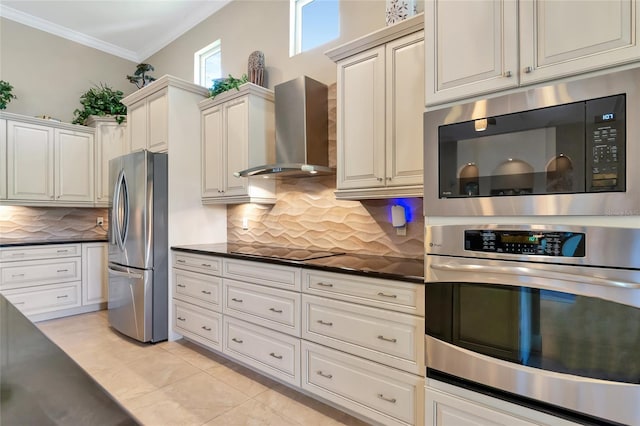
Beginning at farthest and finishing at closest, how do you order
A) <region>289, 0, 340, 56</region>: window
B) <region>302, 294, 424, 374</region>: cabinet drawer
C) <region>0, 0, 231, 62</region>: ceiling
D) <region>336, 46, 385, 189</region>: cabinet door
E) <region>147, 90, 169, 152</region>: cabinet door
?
<region>0, 0, 231, 62</region>: ceiling
<region>147, 90, 169, 152</region>: cabinet door
<region>289, 0, 340, 56</region>: window
<region>336, 46, 385, 189</region>: cabinet door
<region>302, 294, 424, 374</region>: cabinet drawer

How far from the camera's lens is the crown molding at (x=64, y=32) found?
172 inches

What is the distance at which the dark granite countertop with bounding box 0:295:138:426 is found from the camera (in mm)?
505

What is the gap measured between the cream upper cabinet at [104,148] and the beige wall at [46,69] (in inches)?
24.2

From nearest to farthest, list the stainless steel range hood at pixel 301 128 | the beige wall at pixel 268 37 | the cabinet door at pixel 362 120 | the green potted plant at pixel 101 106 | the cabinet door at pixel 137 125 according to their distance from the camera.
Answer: the cabinet door at pixel 362 120 → the stainless steel range hood at pixel 301 128 → the beige wall at pixel 268 37 → the cabinet door at pixel 137 125 → the green potted plant at pixel 101 106

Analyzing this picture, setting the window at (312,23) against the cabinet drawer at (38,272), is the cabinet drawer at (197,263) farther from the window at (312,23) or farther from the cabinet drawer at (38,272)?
the window at (312,23)

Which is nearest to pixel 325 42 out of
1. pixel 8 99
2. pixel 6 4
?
pixel 8 99

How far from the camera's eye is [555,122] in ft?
4.31

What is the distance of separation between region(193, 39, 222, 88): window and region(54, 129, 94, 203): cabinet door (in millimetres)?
1709

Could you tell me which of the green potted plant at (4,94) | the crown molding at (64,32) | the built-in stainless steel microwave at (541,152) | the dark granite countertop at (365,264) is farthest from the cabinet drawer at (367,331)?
the crown molding at (64,32)

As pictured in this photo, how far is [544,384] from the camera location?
4.31ft

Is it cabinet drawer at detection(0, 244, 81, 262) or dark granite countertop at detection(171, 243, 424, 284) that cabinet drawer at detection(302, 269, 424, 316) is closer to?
dark granite countertop at detection(171, 243, 424, 284)

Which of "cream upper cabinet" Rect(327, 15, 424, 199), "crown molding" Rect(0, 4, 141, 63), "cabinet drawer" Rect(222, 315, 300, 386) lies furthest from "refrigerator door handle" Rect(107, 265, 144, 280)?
"crown molding" Rect(0, 4, 141, 63)

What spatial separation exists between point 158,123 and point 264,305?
2291mm

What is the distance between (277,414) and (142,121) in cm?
328
